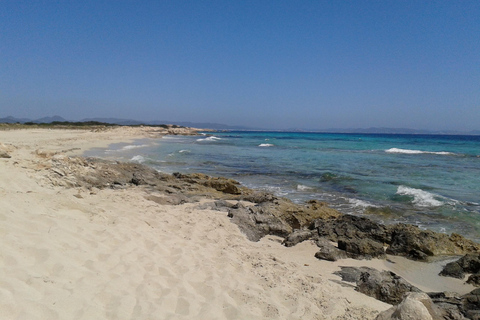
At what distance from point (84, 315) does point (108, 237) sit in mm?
1870

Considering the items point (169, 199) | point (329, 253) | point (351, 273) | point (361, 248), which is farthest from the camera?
point (169, 199)

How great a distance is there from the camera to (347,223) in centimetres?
656

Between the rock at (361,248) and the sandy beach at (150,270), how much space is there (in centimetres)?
21

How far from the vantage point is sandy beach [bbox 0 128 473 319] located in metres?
2.80

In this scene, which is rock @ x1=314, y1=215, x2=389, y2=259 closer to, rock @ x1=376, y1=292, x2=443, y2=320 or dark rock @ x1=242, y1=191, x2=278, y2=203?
dark rock @ x1=242, y1=191, x2=278, y2=203

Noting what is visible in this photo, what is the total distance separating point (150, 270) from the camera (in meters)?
3.70

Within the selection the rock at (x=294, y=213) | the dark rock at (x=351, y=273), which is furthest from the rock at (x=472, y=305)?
the rock at (x=294, y=213)

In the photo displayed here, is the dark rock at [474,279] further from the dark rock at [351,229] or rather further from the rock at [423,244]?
the dark rock at [351,229]

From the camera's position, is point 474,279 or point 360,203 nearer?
point 474,279

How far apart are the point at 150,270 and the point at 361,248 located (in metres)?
3.92

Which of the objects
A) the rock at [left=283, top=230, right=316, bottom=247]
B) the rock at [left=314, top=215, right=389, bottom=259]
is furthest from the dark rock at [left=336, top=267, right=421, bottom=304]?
the rock at [left=283, top=230, right=316, bottom=247]

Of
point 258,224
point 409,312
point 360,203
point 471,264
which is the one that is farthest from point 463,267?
point 360,203

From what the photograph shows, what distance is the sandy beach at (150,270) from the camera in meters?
2.80

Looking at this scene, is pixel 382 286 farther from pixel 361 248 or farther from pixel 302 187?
pixel 302 187
